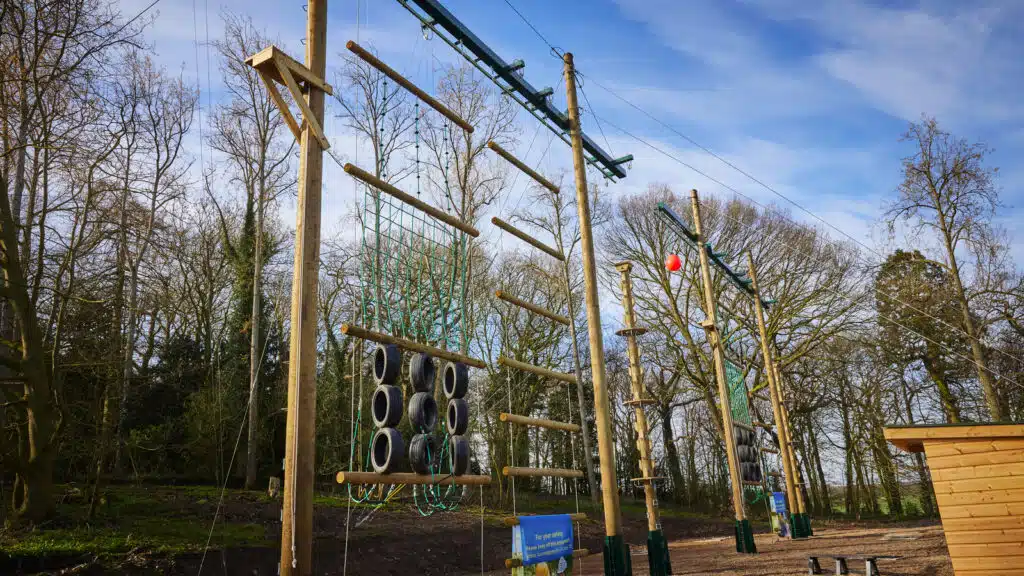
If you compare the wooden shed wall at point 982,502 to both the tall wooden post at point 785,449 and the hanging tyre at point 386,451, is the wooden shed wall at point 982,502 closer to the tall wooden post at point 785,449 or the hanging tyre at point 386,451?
the hanging tyre at point 386,451

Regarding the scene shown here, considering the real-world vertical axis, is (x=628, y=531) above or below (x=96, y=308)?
below

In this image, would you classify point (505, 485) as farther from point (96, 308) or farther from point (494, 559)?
point (96, 308)

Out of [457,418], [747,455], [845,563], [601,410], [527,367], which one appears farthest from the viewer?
[747,455]

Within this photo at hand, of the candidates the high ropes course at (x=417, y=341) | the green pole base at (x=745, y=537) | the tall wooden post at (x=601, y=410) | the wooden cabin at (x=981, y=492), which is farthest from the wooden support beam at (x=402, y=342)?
the green pole base at (x=745, y=537)

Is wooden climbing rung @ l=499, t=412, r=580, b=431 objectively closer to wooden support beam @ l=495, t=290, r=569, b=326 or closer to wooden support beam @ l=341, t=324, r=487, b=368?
wooden support beam @ l=341, t=324, r=487, b=368

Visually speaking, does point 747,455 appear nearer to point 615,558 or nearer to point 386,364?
point 615,558

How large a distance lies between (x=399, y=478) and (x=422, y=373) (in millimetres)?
878

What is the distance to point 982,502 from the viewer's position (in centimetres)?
537

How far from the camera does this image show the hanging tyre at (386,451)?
14.3 ft

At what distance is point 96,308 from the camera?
10.4 metres

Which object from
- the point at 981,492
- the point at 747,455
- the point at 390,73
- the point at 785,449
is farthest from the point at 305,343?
the point at 785,449

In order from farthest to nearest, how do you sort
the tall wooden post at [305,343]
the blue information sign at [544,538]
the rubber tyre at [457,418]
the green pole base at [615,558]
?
the green pole base at [615,558], the blue information sign at [544,538], the rubber tyre at [457,418], the tall wooden post at [305,343]

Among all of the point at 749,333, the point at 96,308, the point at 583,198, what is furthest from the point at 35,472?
the point at 749,333

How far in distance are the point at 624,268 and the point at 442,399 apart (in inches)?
269
